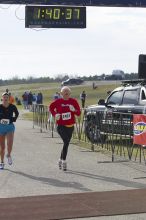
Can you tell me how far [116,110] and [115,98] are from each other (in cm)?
96

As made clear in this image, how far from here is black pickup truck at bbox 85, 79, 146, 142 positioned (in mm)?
15633

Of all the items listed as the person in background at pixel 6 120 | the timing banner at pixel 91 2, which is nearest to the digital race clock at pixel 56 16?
the timing banner at pixel 91 2

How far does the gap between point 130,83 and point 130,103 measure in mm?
1070

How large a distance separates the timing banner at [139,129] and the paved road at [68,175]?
0.57 meters

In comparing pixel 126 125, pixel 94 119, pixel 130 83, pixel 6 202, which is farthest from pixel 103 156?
pixel 6 202

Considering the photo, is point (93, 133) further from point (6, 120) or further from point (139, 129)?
point (6, 120)

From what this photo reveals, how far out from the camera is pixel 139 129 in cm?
1356

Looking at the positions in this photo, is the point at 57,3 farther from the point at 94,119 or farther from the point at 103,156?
the point at 103,156

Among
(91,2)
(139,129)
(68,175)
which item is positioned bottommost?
(68,175)

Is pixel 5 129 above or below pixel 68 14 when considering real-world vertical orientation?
below

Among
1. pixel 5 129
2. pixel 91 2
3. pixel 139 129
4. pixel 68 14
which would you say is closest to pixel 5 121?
pixel 5 129

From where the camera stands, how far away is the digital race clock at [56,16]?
20.4 m

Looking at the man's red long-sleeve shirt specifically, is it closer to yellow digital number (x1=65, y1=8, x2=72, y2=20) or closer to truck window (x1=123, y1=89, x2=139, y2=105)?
truck window (x1=123, y1=89, x2=139, y2=105)

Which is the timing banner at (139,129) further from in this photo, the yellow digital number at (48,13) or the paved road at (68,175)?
the yellow digital number at (48,13)
